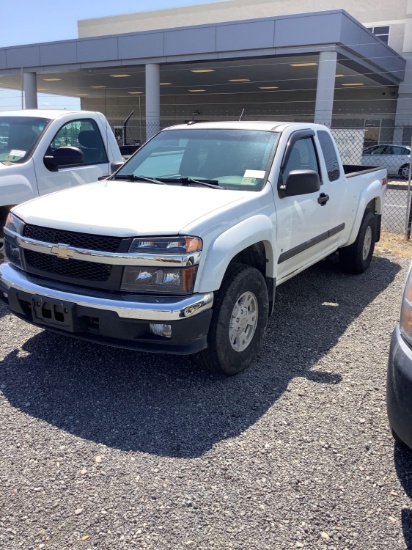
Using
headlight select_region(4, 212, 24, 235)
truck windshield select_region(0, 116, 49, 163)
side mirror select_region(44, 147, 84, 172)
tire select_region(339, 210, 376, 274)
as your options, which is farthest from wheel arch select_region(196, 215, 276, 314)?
truck windshield select_region(0, 116, 49, 163)

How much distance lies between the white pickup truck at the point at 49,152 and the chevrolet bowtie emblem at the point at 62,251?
212 cm

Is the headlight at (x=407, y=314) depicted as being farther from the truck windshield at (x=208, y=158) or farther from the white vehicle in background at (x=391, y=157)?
the white vehicle in background at (x=391, y=157)

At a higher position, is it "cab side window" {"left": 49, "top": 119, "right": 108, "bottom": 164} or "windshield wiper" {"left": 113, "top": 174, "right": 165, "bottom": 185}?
"cab side window" {"left": 49, "top": 119, "right": 108, "bottom": 164}

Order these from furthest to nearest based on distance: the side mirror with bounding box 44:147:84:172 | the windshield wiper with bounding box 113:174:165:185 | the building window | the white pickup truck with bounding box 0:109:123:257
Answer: the building window, the side mirror with bounding box 44:147:84:172, the white pickup truck with bounding box 0:109:123:257, the windshield wiper with bounding box 113:174:165:185

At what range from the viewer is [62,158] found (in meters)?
6.06

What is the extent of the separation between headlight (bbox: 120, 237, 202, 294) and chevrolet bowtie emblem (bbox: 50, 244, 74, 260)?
1.45 feet

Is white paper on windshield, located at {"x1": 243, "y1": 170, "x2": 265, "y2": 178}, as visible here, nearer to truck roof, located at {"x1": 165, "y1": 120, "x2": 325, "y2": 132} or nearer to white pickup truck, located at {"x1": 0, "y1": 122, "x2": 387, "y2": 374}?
white pickup truck, located at {"x1": 0, "y1": 122, "x2": 387, "y2": 374}

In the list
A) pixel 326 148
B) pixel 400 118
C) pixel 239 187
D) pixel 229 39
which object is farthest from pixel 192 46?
pixel 239 187

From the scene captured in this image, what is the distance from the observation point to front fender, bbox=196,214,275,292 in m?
3.45

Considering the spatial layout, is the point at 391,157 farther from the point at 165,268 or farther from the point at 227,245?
the point at 165,268

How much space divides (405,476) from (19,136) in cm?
559

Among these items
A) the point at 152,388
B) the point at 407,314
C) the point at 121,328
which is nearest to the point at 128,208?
the point at 121,328

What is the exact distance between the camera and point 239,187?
4336 mm

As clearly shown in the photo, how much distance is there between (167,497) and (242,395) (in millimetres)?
1158
